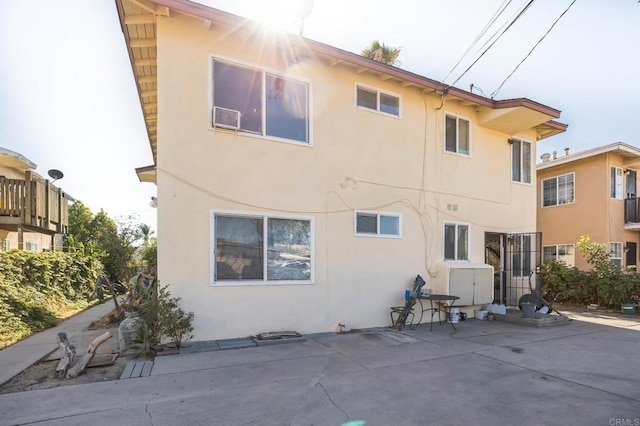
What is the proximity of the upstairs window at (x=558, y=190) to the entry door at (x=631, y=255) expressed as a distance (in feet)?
10.1

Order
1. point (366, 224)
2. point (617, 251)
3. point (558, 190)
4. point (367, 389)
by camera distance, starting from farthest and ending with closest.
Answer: point (558, 190), point (617, 251), point (366, 224), point (367, 389)

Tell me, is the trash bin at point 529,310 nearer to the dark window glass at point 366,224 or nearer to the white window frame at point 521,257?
the white window frame at point 521,257

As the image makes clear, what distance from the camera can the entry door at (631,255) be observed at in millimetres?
15664

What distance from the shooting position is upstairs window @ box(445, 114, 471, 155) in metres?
9.80

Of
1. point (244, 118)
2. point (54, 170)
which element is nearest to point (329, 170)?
point (244, 118)

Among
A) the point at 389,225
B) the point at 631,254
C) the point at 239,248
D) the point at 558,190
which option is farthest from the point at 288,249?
the point at 631,254

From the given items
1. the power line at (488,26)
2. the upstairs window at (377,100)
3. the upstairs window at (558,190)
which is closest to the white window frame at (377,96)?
the upstairs window at (377,100)

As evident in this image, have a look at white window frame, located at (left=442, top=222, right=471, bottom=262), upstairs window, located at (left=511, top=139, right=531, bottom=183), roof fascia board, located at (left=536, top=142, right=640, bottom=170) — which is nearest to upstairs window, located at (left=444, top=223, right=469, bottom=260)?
white window frame, located at (left=442, top=222, right=471, bottom=262)

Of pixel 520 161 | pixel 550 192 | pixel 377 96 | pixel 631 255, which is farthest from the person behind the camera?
pixel 550 192

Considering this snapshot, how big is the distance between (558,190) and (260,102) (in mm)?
15772

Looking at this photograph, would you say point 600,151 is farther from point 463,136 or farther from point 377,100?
point 377,100

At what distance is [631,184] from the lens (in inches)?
637

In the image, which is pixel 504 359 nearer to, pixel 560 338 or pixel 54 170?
pixel 560 338

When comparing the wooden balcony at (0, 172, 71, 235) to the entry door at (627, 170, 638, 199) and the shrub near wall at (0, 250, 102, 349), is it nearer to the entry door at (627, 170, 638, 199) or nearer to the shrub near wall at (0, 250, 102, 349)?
the shrub near wall at (0, 250, 102, 349)
